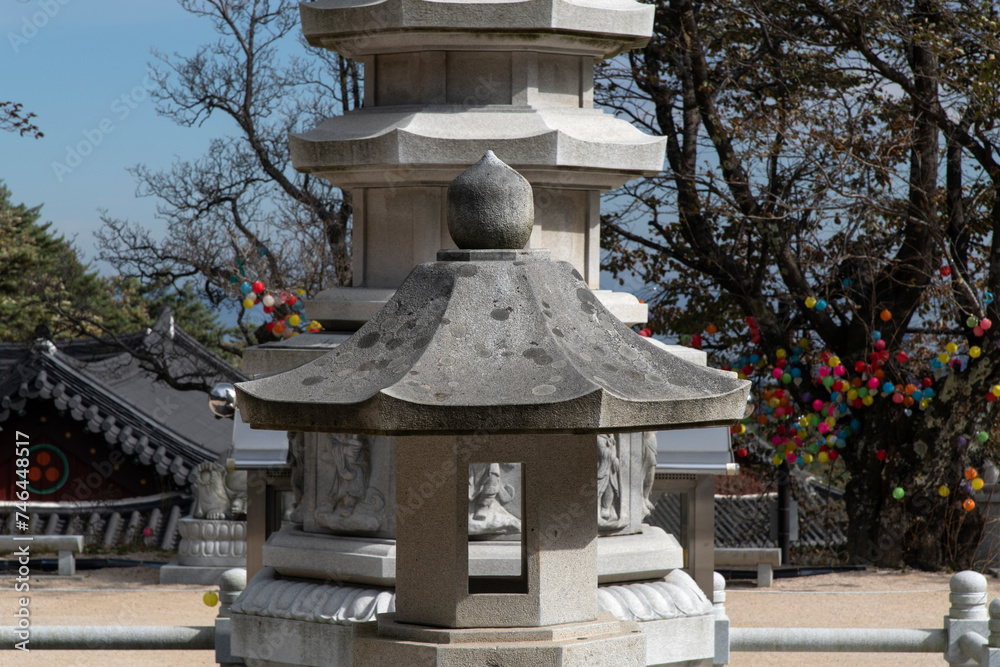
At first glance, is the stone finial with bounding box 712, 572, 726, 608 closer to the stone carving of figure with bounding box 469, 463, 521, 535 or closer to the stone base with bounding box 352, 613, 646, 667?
the stone carving of figure with bounding box 469, 463, 521, 535

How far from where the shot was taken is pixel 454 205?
10.6 ft

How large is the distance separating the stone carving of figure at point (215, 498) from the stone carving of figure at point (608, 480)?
7673mm

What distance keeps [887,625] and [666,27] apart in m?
6.73

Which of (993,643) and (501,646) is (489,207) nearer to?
(501,646)

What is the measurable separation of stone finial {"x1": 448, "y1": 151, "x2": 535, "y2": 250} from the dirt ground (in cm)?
552

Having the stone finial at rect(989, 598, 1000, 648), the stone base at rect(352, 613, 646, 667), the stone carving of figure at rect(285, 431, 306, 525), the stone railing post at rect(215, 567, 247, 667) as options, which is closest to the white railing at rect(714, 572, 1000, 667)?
the stone finial at rect(989, 598, 1000, 648)

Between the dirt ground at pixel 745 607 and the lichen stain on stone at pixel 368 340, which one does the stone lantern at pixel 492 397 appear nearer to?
the lichen stain on stone at pixel 368 340

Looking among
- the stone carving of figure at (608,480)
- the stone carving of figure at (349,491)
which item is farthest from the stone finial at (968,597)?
the stone carving of figure at (349,491)

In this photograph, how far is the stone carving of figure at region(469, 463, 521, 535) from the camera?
4.65 m

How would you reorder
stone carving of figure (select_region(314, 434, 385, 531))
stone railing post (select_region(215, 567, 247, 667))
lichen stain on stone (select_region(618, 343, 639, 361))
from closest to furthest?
lichen stain on stone (select_region(618, 343, 639, 361)) → stone carving of figure (select_region(314, 434, 385, 531)) → stone railing post (select_region(215, 567, 247, 667))

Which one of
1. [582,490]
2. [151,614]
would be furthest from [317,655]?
[151,614]

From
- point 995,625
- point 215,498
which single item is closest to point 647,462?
point 995,625

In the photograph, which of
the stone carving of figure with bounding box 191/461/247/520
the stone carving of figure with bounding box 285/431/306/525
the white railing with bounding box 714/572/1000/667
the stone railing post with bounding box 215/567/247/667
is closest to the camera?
the stone carving of figure with bounding box 285/431/306/525

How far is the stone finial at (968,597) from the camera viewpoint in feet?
19.0
